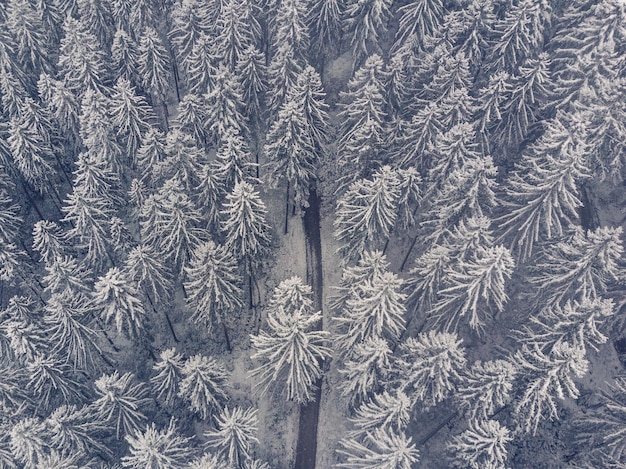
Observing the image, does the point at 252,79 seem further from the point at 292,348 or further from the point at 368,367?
the point at 368,367

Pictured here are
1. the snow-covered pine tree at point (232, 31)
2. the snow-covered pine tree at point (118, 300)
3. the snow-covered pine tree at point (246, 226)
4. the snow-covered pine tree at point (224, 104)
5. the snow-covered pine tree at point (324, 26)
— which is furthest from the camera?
the snow-covered pine tree at point (324, 26)

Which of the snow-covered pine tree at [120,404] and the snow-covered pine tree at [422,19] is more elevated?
the snow-covered pine tree at [422,19]

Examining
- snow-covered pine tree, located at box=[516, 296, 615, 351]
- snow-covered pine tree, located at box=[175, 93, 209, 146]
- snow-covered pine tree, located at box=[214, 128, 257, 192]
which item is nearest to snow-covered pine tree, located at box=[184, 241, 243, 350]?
snow-covered pine tree, located at box=[214, 128, 257, 192]

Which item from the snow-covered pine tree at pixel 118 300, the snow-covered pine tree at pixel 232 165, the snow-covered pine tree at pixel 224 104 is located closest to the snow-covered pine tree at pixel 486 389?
the snow-covered pine tree at pixel 232 165

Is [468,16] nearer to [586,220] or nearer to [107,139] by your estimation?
[586,220]

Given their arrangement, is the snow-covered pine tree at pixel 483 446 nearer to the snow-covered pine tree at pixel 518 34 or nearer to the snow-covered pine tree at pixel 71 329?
the snow-covered pine tree at pixel 71 329

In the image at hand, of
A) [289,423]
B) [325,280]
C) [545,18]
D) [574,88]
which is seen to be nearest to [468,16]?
[545,18]
